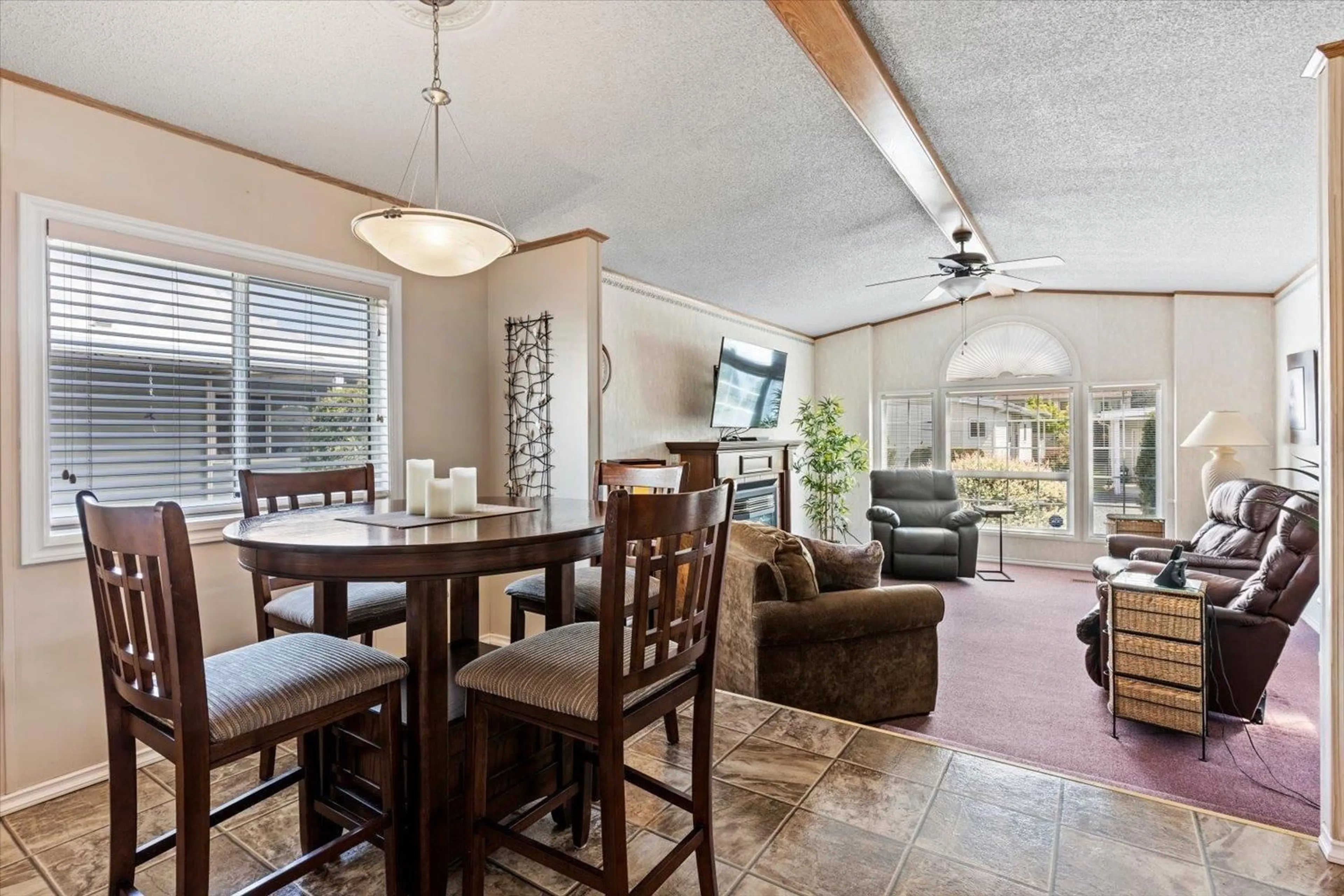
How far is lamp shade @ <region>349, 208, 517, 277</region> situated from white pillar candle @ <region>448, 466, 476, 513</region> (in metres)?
0.63

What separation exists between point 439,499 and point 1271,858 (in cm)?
252

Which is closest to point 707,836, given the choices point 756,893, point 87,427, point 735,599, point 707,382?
point 756,893

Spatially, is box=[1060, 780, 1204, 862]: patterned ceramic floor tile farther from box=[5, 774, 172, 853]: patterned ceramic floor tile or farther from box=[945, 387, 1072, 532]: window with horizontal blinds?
box=[945, 387, 1072, 532]: window with horizontal blinds

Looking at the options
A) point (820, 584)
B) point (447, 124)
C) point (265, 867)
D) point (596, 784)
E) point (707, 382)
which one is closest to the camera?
point (265, 867)

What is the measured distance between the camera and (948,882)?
1.65 m

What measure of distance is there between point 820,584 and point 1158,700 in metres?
1.56

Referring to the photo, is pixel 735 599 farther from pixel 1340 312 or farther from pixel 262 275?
pixel 262 275

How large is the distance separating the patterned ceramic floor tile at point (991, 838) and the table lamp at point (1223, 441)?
4603mm

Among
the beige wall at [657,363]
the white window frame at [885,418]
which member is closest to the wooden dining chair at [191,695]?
the beige wall at [657,363]

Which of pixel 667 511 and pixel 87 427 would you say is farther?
pixel 87 427

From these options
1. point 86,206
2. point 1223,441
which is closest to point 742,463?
point 1223,441

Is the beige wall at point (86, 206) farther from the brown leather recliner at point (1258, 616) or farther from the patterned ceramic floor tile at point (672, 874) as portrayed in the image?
the brown leather recliner at point (1258, 616)

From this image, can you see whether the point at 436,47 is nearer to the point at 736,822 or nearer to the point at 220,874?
the point at 220,874

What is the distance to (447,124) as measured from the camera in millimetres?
2537
